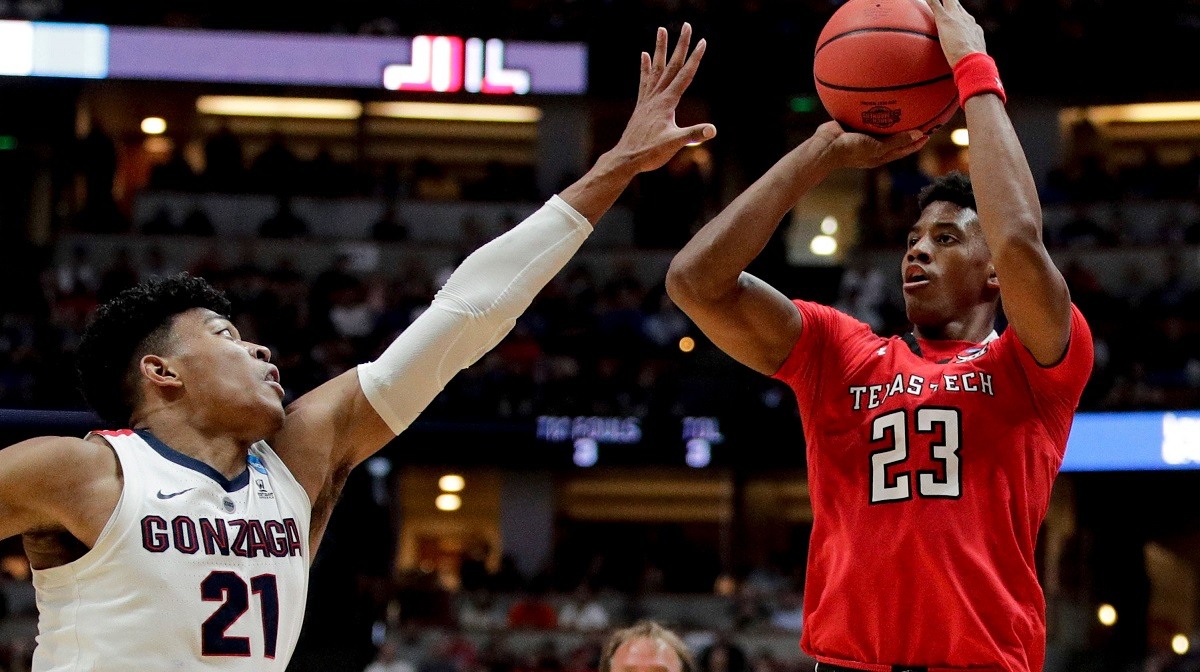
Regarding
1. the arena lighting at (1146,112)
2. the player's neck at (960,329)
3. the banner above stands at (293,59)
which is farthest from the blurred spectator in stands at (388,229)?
the player's neck at (960,329)

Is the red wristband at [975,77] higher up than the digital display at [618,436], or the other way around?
the red wristband at [975,77]

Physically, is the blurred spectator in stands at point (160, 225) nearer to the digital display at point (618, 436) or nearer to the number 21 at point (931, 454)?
the digital display at point (618, 436)

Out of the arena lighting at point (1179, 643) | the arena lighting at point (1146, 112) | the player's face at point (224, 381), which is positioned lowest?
the arena lighting at point (1179, 643)

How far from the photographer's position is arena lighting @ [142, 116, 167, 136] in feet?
74.4

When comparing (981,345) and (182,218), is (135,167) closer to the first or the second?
(182,218)

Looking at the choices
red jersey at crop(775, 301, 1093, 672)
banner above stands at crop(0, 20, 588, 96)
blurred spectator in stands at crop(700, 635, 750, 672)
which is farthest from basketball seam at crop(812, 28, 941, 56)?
banner above stands at crop(0, 20, 588, 96)

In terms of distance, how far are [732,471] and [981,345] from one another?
16286mm

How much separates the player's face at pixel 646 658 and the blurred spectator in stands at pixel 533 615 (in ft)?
35.3

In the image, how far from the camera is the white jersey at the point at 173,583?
10.0 ft

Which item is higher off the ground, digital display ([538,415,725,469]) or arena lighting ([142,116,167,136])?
arena lighting ([142,116,167,136])

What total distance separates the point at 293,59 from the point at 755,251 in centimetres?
1537

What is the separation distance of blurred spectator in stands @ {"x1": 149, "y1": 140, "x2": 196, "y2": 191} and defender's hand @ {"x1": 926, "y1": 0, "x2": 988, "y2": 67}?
17.5 metres

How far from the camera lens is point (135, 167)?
75.2ft

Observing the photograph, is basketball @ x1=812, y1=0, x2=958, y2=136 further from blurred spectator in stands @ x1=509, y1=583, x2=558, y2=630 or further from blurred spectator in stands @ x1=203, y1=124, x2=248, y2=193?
blurred spectator in stands @ x1=203, y1=124, x2=248, y2=193
